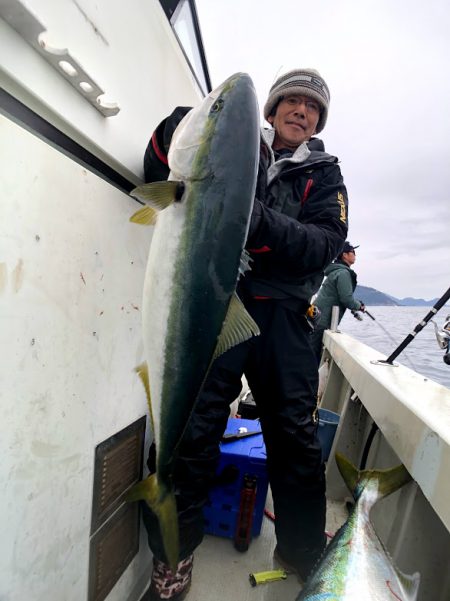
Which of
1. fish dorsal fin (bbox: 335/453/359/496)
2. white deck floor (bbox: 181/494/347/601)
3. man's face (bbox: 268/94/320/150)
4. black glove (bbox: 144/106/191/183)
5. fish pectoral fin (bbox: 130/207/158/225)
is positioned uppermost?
man's face (bbox: 268/94/320/150)

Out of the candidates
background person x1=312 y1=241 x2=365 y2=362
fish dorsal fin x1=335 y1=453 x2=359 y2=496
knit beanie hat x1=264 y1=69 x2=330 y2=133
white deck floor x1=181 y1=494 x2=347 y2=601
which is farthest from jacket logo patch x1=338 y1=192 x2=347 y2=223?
background person x1=312 y1=241 x2=365 y2=362

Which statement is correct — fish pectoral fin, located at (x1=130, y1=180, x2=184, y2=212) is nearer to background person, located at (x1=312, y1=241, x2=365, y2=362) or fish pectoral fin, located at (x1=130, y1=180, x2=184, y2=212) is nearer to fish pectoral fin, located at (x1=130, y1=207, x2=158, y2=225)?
fish pectoral fin, located at (x1=130, y1=207, x2=158, y2=225)

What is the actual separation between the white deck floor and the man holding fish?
0.12 m

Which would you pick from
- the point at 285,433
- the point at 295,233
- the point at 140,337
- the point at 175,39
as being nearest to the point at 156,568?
the point at 285,433

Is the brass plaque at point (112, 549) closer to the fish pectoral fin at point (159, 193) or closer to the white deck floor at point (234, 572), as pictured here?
the white deck floor at point (234, 572)

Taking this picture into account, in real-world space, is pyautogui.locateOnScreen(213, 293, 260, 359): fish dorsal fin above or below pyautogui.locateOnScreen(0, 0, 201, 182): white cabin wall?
below

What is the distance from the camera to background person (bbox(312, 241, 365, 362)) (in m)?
5.90

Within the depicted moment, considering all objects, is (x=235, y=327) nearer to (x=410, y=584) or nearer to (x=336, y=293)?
(x=410, y=584)

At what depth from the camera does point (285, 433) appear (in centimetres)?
189

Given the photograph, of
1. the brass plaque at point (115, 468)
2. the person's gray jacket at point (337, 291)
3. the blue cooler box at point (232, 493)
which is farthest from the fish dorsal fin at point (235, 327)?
the person's gray jacket at point (337, 291)

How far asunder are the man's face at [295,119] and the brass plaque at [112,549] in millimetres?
2075

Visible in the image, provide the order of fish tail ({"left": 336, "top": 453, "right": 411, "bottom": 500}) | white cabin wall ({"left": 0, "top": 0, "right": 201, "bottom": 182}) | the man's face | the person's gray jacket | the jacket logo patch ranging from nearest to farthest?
white cabin wall ({"left": 0, "top": 0, "right": 201, "bottom": 182}), fish tail ({"left": 336, "top": 453, "right": 411, "bottom": 500}), the jacket logo patch, the man's face, the person's gray jacket

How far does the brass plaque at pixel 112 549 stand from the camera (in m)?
1.38

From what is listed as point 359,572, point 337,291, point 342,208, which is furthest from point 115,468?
point 337,291
